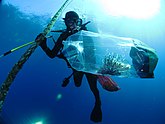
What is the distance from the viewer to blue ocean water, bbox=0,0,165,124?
1061cm

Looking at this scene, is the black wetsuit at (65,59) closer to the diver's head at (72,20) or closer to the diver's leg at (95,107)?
the diver's leg at (95,107)

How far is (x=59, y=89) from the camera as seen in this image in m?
11.4

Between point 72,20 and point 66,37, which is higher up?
point 72,20

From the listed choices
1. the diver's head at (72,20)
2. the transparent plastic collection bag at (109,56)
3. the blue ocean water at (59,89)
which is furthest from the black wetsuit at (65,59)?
the blue ocean water at (59,89)

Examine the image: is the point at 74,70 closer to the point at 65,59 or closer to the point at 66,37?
the point at 65,59

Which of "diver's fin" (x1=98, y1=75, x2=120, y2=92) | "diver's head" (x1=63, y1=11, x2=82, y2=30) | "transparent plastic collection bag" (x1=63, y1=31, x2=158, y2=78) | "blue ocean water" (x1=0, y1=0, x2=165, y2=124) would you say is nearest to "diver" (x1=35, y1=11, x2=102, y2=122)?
"diver's head" (x1=63, y1=11, x2=82, y2=30)

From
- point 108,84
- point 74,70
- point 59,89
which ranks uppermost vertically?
point 74,70

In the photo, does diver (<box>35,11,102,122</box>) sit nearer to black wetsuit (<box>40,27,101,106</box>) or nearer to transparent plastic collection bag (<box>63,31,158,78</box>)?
black wetsuit (<box>40,27,101,106</box>)

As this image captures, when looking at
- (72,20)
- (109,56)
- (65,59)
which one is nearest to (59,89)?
(65,59)

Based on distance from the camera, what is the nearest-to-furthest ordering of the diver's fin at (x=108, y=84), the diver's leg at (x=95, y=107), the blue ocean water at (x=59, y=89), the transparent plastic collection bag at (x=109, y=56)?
the transparent plastic collection bag at (x=109, y=56) → the diver's leg at (x=95, y=107) → the diver's fin at (x=108, y=84) → the blue ocean water at (x=59, y=89)

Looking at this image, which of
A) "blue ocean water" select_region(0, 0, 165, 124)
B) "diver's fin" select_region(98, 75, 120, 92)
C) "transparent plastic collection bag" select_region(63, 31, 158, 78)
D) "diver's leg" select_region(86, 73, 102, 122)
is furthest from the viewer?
"blue ocean water" select_region(0, 0, 165, 124)

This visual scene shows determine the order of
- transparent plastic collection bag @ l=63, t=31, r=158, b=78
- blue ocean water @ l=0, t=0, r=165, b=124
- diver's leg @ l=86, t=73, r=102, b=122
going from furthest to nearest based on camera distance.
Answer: blue ocean water @ l=0, t=0, r=165, b=124 → diver's leg @ l=86, t=73, r=102, b=122 → transparent plastic collection bag @ l=63, t=31, r=158, b=78

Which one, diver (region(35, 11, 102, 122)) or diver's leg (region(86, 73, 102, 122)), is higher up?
diver (region(35, 11, 102, 122))

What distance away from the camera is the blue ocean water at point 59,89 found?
10605 millimetres
